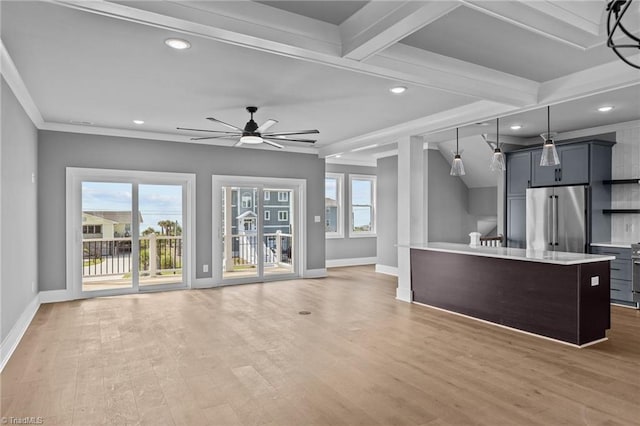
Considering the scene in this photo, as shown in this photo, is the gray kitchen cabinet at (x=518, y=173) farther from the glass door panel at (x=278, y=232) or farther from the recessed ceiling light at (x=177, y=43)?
the recessed ceiling light at (x=177, y=43)

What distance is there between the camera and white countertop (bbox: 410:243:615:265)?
4.07 metres

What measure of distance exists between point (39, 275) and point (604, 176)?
8477 millimetres

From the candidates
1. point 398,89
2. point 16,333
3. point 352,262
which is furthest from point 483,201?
point 16,333

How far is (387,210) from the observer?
28.9 ft

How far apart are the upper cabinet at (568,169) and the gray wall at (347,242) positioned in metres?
4.26

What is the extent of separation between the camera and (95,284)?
252 inches

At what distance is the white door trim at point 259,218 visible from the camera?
7250 millimetres

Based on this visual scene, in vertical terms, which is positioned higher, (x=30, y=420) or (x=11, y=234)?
(x=11, y=234)

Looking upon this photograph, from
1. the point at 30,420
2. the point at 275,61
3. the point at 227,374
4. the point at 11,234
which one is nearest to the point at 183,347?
the point at 227,374

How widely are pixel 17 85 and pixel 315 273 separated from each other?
573 centimetres

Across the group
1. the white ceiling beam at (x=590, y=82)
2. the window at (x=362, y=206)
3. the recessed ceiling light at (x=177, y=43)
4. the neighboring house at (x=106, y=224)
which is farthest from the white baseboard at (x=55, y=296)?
the white ceiling beam at (x=590, y=82)

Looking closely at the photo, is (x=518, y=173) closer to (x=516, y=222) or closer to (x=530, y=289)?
(x=516, y=222)

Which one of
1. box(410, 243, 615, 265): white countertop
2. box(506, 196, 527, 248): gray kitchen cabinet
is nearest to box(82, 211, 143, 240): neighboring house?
box(410, 243, 615, 265): white countertop

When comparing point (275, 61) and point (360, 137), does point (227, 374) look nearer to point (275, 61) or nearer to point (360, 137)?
point (275, 61)
